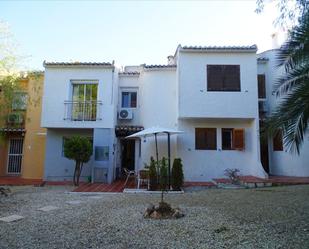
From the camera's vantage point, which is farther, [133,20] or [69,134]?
[69,134]

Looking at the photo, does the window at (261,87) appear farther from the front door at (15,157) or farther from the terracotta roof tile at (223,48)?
the front door at (15,157)

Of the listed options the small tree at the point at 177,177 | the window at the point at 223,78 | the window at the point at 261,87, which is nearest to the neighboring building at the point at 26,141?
the small tree at the point at 177,177

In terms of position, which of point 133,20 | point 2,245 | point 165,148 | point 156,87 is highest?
point 133,20

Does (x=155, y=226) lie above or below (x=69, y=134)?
below

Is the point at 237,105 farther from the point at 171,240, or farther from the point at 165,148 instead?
the point at 171,240

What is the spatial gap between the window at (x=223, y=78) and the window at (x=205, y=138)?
8.92 feet

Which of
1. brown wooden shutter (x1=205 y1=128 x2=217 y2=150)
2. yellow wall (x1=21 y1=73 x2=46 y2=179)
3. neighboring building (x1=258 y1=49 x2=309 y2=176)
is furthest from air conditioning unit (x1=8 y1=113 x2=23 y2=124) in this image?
neighboring building (x1=258 y1=49 x2=309 y2=176)

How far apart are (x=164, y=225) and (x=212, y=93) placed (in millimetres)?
10739

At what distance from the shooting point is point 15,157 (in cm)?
1983

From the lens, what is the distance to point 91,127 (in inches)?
667

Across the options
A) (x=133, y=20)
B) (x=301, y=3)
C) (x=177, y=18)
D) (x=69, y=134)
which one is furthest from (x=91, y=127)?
(x=301, y=3)

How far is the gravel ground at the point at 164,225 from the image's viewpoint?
5.65 metres

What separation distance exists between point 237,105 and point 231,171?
159 inches

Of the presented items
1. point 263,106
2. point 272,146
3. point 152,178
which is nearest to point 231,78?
point 263,106
